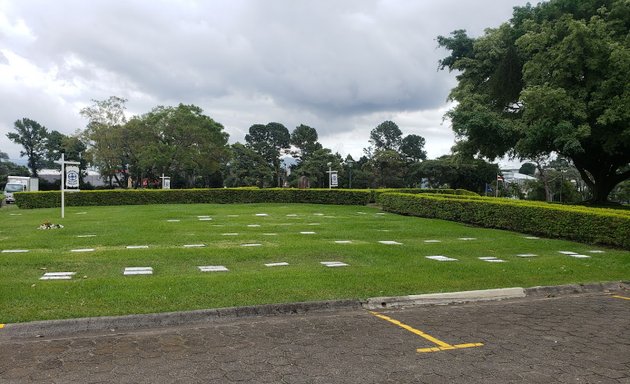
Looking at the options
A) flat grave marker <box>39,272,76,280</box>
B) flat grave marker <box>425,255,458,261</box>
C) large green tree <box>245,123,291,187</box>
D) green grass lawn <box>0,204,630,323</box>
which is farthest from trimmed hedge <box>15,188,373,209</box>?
large green tree <box>245,123,291,187</box>

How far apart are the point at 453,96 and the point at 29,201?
1097 inches

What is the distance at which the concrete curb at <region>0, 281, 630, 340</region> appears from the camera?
226 inches

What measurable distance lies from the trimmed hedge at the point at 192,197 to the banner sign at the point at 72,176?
33.8 ft

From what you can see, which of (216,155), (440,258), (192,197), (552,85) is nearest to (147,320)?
(440,258)

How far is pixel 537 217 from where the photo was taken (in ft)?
53.0

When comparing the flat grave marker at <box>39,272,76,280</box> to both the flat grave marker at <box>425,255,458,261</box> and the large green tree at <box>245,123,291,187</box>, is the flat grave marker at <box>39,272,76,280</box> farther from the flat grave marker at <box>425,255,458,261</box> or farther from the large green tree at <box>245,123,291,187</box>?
the large green tree at <box>245,123,291,187</box>

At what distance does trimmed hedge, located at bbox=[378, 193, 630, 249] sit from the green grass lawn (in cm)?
61

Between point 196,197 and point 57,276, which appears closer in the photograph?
point 57,276

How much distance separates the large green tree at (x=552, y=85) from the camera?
71.5 ft

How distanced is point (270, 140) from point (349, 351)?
79452 mm

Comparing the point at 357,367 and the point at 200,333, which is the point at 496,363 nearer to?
the point at 357,367

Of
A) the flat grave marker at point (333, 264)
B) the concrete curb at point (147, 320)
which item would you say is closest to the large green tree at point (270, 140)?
the flat grave marker at point (333, 264)

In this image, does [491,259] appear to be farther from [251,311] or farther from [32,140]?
[32,140]

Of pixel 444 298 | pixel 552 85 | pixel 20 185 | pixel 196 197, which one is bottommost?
pixel 444 298
